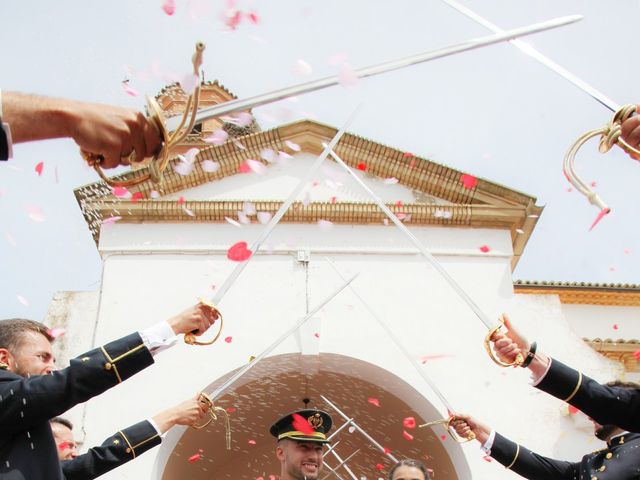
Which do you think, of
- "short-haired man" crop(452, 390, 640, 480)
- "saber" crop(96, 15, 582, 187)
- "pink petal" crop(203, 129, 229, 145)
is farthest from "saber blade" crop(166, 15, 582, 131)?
"pink petal" crop(203, 129, 229, 145)

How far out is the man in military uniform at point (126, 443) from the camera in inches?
152

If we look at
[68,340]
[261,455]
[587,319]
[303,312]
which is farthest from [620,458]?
[587,319]

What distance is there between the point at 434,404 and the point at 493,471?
0.82 meters

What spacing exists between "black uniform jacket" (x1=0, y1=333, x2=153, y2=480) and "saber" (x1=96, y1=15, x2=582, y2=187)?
995 mm

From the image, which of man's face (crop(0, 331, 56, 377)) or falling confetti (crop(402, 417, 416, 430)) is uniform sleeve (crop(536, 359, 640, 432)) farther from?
falling confetti (crop(402, 417, 416, 430))

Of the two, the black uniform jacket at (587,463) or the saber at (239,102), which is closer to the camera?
the saber at (239,102)

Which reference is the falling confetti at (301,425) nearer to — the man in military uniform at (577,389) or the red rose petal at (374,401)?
the man in military uniform at (577,389)

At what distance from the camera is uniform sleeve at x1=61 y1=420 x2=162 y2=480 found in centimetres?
385

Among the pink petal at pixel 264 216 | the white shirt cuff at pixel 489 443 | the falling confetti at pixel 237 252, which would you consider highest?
the pink petal at pixel 264 216

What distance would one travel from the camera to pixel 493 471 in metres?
7.20

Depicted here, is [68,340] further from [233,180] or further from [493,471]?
[493,471]

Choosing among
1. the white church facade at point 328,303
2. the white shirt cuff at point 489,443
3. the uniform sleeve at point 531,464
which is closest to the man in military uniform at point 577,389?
the uniform sleeve at point 531,464

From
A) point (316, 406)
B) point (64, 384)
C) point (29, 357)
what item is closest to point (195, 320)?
point (64, 384)

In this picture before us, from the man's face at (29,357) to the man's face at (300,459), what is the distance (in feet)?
5.68
